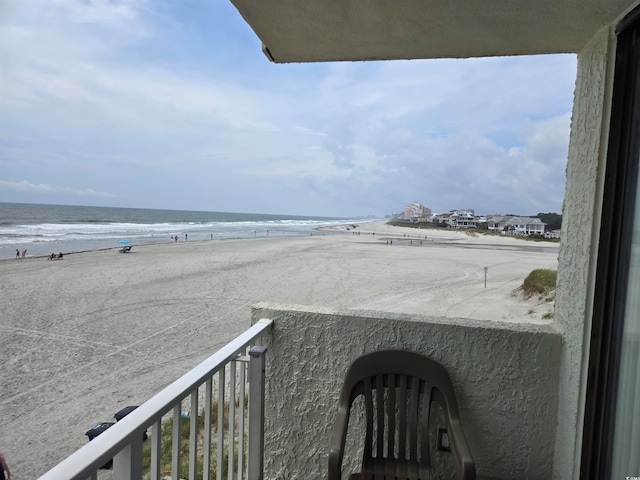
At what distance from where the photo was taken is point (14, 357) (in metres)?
6.58

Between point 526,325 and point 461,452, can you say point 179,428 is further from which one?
point 526,325

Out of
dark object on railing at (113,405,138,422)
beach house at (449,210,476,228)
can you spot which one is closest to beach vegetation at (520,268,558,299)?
dark object on railing at (113,405,138,422)

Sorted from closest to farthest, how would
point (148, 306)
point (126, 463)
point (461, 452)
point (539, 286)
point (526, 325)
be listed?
1. point (126, 463)
2. point (461, 452)
3. point (526, 325)
4. point (148, 306)
5. point (539, 286)

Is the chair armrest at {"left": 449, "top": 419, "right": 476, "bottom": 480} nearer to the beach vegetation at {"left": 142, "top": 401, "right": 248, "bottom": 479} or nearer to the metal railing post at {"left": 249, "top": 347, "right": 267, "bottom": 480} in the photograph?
the metal railing post at {"left": 249, "top": 347, "right": 267, "bottom": 480}

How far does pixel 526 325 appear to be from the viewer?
5.49 feet

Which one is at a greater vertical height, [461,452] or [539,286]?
[461,452]

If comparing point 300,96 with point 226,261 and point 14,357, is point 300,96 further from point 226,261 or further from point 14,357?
point 14,357

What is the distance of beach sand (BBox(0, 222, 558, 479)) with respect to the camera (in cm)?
503

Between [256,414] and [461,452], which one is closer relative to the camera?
[461,452]

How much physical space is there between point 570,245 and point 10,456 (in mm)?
5627

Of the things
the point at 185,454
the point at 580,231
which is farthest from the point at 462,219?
the point at 580,231

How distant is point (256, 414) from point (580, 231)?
64.0 inches

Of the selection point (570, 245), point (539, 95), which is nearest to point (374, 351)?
point (570, 245)

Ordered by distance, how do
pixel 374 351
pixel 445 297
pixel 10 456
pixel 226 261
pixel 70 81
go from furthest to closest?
pixel 70 81
pixel 226 261
pixel 445 297
pixel 10 456
pixel 374 351
